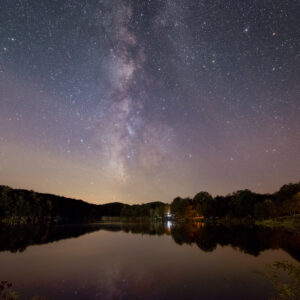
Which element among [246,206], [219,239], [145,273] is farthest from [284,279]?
[246,206]

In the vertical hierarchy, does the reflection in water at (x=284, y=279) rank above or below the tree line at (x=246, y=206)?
below

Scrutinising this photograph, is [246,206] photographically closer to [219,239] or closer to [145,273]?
[219,239]

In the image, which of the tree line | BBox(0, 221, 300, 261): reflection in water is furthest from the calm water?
the tree line

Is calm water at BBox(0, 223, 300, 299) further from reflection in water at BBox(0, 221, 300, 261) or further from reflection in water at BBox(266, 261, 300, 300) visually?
reflection in water at BBox(0, 221, 300, 261)

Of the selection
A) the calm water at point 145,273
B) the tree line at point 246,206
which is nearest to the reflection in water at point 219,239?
the calm water at point 145,273

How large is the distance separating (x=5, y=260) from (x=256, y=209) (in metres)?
110

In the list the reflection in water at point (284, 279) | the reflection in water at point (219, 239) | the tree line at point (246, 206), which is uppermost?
the tree line at point (246, 206)

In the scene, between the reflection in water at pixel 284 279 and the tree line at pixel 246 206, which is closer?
the reflection in water at pixel 284 279

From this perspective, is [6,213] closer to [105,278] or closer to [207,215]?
[207,215]

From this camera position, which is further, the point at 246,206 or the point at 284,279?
the point at 246,206

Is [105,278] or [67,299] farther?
[105,278]

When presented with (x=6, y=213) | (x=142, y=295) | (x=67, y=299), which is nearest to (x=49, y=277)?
(x=67, y=299)

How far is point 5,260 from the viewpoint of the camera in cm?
3278

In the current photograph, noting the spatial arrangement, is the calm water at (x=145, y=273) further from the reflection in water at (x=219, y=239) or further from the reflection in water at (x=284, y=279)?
the reflection in water at (x=219, y=239)
